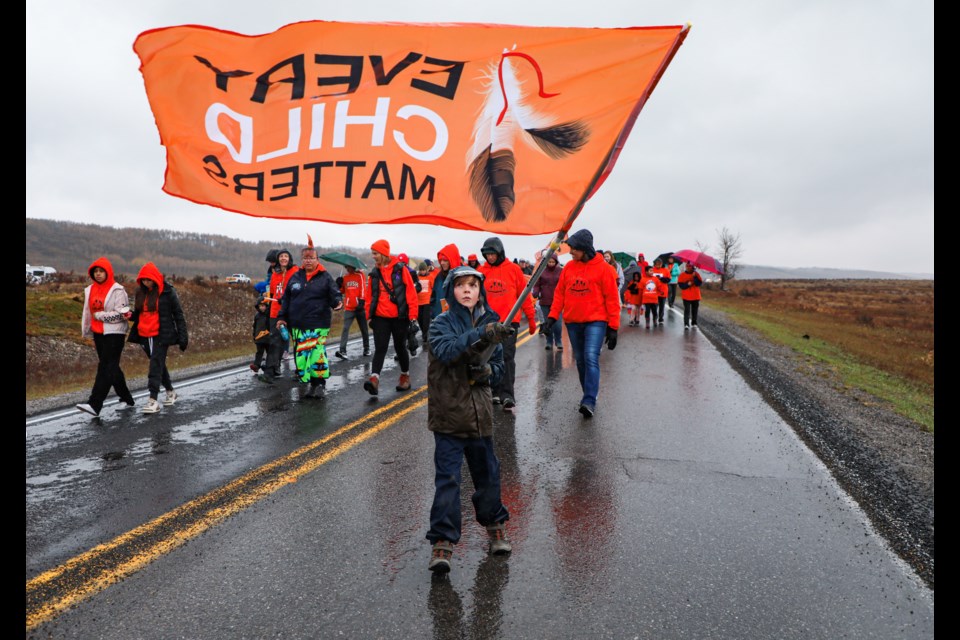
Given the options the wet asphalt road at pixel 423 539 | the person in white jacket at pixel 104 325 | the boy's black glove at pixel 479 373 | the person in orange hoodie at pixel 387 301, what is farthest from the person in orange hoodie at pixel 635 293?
the boy's black glove at pixel 479 373

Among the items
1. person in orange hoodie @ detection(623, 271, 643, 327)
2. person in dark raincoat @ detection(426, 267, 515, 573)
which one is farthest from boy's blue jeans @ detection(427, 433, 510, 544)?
person in orange hoodie @ detection(623, 271, 643, 327)

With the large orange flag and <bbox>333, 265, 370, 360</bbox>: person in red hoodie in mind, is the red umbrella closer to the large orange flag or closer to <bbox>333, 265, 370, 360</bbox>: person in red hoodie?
<bbox>333, 265, 370, 360</bbox>: person in red hoodie

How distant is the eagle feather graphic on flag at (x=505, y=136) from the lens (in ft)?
12.0

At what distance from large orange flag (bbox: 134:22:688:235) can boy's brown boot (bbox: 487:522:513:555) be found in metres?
1.85

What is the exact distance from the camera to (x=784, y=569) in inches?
143

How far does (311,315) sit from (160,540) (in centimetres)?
490

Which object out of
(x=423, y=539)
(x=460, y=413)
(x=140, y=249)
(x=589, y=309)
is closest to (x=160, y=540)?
(x=423, y=539)

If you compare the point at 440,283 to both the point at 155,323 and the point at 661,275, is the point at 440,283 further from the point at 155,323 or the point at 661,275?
the point at 661,275

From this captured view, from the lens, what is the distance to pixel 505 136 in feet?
12.2

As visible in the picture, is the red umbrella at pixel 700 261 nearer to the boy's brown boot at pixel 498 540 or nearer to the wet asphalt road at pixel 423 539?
the wet asphalt road at pixel 423 539

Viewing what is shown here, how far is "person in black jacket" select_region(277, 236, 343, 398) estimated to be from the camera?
8.55 meters

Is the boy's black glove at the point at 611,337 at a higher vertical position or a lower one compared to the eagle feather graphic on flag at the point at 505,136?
lower

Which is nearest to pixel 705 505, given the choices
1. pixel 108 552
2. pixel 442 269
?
pixel 108 552

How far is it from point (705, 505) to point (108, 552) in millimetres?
4062
